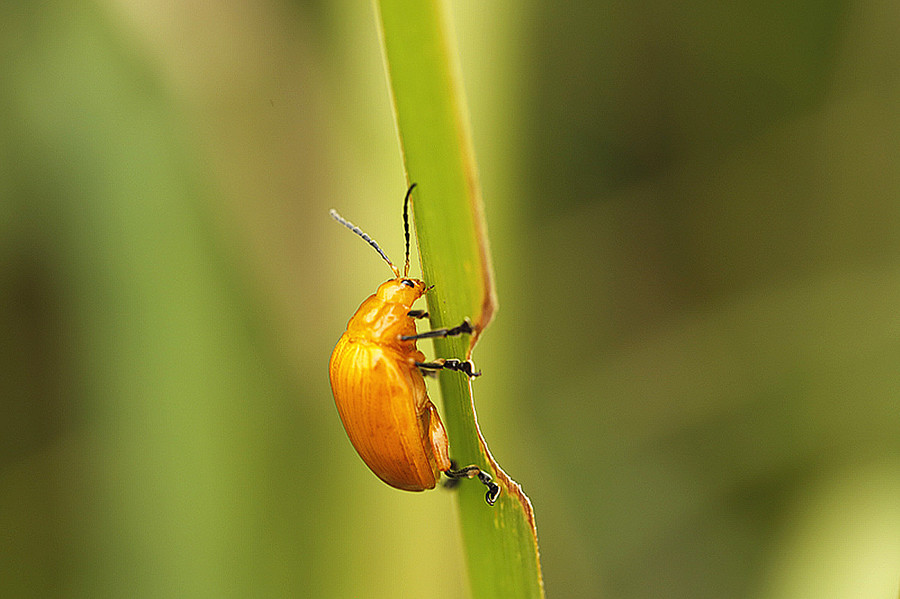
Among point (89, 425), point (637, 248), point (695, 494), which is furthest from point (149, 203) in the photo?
point (695, 494)

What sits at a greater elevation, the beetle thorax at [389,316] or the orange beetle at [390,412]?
the beetle thorax at [389,316]

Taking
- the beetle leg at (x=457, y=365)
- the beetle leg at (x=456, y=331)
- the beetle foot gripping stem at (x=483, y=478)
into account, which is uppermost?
the beetle leg at (x=456, y=331)

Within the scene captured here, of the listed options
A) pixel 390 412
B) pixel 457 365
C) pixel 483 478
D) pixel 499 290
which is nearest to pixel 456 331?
pixel 457 365

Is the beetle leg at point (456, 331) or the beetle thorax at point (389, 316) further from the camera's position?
the beetle thorax at point (389, 316)

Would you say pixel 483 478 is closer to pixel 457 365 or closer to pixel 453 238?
pixel 457 365

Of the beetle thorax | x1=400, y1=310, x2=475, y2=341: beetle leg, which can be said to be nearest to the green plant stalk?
x1=400, y1=310, x2=475, y2=341: beetle leg

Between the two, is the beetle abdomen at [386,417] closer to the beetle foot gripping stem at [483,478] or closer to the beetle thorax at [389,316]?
the beetle thorax at [389,316]

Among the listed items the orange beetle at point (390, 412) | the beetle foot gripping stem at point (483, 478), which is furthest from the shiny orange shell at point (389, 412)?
the beetle foot gripping stem at point (483, 478)
